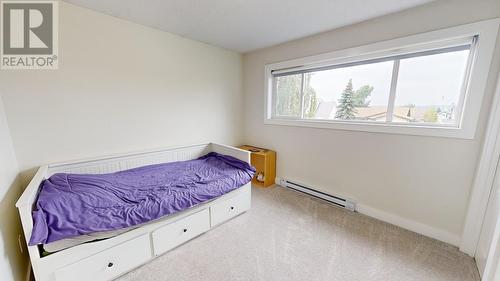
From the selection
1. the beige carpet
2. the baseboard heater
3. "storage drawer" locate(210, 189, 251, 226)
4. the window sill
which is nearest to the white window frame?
the window sill

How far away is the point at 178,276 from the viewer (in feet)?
4.69

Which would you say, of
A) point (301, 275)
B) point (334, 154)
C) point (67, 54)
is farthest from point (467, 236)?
point (67, 54)

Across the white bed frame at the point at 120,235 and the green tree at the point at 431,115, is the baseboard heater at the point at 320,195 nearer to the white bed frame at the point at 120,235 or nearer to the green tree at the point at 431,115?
the white bed frame at the point at 120,235

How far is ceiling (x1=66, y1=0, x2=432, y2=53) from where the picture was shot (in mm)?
1738

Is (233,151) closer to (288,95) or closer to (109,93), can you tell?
(288,95)

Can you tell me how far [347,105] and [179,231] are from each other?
2.43 metres

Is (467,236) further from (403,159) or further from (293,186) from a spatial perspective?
(293,186)

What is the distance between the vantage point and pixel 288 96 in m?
3.03

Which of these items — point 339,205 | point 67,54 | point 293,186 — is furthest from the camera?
point 293,186

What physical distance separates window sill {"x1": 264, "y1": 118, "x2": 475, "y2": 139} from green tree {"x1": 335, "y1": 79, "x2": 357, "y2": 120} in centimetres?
14

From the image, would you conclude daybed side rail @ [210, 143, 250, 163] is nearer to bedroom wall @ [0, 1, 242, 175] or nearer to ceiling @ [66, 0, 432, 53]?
bedroom wall @ [0, 1, 242, 175]

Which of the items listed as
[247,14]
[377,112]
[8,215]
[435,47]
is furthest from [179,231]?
[435,47]

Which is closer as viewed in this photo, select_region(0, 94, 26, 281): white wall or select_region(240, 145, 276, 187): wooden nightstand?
select_region(0, 94, 26, 281): white wall

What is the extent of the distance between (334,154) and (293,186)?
0.85 metres
